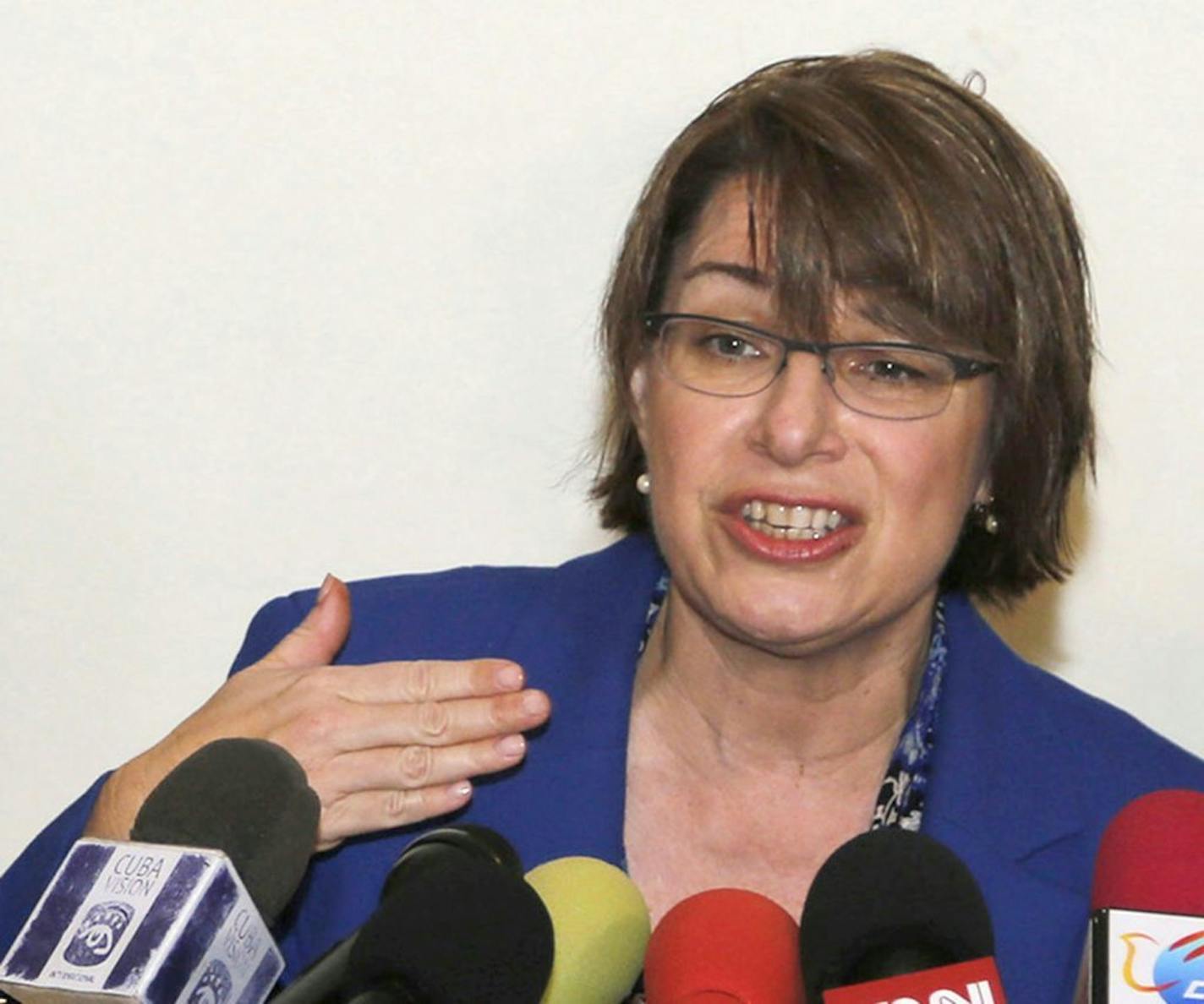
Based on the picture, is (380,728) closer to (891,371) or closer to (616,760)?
(616,760)

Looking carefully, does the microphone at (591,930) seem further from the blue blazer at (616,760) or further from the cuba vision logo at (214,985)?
the blue blazer at (616,760)

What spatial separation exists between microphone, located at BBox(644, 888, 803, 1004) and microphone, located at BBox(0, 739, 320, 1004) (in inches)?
11.9

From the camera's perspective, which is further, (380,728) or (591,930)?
(380,728)

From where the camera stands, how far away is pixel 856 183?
220 cm

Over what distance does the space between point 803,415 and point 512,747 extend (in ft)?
1.50

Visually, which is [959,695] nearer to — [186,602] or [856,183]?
[856,183]

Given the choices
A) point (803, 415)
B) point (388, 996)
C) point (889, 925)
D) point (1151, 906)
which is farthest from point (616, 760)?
point (388, 996)

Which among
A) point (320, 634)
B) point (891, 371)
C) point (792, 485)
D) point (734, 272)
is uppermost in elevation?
point (734, 272)

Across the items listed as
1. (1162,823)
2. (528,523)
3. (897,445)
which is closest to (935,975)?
(1162,823)

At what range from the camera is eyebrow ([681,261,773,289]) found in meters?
2.21

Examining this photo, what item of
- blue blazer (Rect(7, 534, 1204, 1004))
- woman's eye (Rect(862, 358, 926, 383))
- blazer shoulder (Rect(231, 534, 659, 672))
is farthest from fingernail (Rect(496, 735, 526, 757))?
woman's eye (Rect(862, 358, 926, 383))

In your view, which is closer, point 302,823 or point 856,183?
point 302,823

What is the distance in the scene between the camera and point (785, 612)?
7.25 feet

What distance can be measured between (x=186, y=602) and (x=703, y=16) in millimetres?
1047
